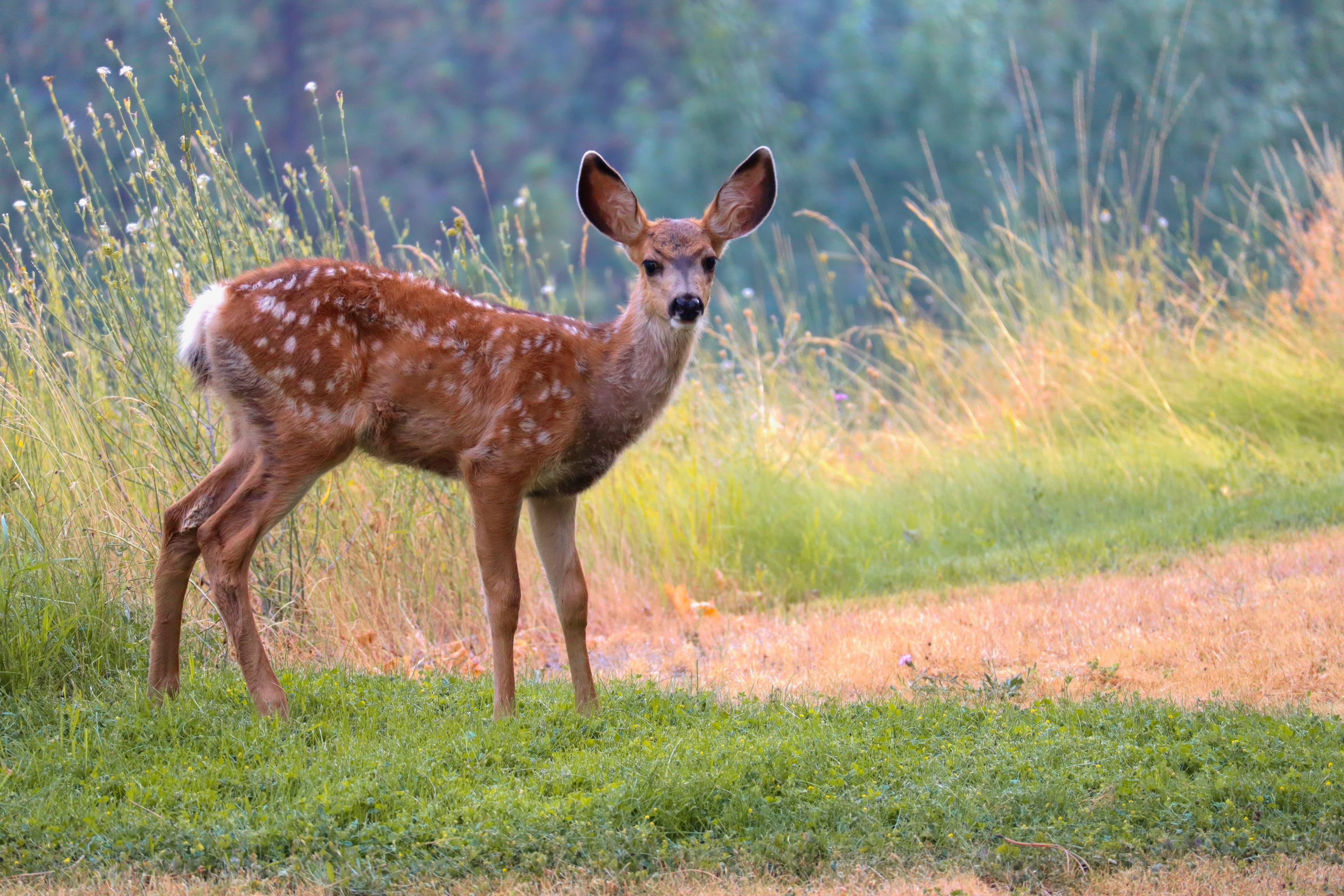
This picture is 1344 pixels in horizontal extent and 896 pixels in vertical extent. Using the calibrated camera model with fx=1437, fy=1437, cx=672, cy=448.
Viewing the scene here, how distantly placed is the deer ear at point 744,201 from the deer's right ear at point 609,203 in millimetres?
281

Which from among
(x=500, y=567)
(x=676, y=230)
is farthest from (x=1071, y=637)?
(x=500, y=567)

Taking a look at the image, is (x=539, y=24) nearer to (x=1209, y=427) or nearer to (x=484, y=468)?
(x=1209, y=427)

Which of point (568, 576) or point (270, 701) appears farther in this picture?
point (568, 576)

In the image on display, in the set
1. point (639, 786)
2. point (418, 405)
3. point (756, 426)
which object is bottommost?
point (756, 426)

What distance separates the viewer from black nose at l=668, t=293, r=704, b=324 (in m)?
5.13

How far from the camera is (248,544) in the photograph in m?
4.89

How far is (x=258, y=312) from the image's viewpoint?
495cm

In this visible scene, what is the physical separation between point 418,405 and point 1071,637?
305 cm

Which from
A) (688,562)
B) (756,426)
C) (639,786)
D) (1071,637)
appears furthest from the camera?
(756,426)

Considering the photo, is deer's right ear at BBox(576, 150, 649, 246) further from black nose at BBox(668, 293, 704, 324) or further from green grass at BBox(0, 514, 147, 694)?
green grass at BBox(0, 514, 147, 694)

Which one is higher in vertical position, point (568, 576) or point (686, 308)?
point (686, 308)

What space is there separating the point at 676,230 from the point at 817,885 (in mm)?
2619

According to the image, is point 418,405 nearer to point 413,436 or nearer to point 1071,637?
point 413,436

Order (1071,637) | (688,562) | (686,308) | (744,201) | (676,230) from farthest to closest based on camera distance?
(688,562)
(1071,637)
(744,201)
(676,230)
(686,308)
